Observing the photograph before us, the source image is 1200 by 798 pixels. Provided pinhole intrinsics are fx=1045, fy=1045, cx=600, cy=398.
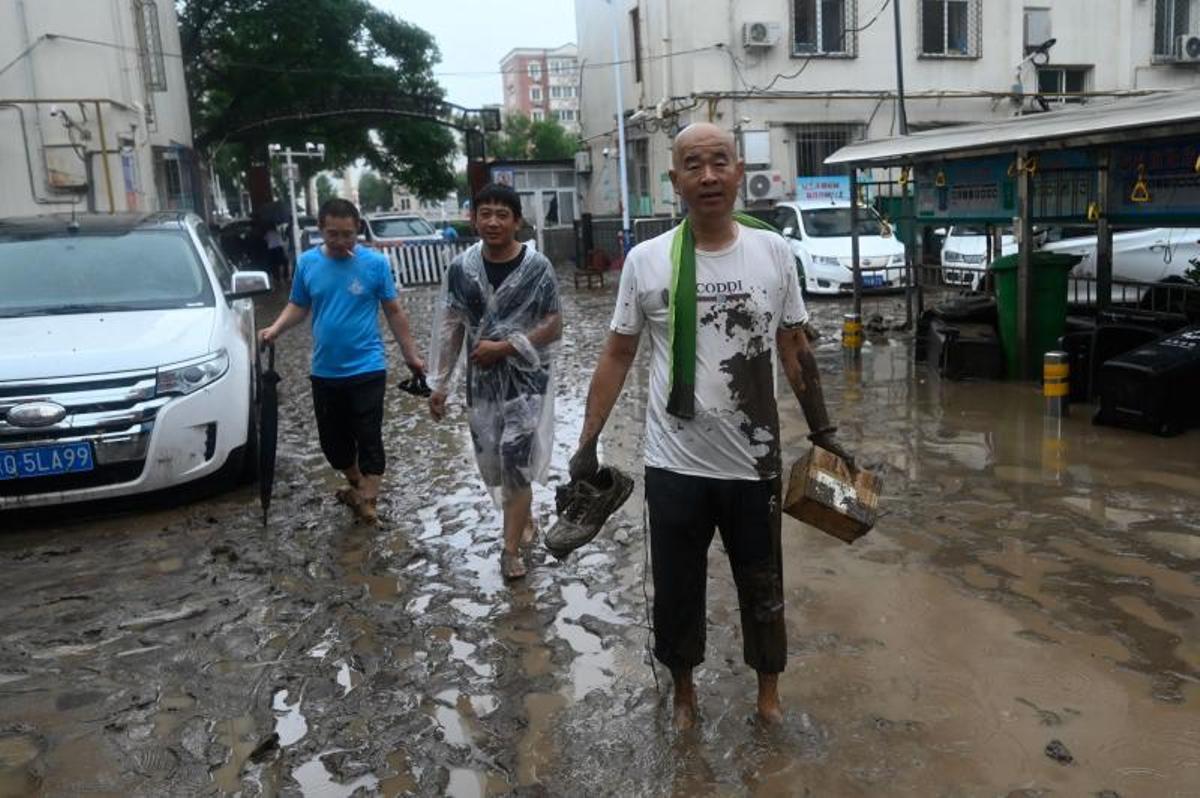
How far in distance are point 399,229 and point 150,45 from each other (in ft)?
22.5

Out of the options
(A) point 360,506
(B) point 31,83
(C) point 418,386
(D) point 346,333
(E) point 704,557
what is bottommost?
(A) point 360,506

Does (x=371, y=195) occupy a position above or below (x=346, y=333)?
above

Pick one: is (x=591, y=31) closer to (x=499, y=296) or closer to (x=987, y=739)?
(x=499, y=296)

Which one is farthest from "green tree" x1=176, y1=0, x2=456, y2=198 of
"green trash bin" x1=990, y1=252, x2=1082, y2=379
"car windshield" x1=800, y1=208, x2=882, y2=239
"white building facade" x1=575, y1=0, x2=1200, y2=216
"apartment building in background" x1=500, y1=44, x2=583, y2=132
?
"apartment building in background" x1=500, y1=44, x2=583, y2=132

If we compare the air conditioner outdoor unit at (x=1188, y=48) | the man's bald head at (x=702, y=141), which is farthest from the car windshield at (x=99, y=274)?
the air conditioner outdoor unit at (x=1188, y=48)

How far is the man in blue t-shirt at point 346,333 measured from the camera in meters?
5.40

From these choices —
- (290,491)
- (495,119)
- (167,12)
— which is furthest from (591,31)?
(290,491)

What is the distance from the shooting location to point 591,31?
27.3m

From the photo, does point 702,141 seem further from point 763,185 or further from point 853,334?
point 763,185

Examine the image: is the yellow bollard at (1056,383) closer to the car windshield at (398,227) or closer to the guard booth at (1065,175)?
the guard booth at (1065,175)

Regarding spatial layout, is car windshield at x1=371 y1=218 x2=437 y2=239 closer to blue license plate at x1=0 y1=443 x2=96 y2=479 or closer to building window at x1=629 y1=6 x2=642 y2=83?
building window at x1=629 y1=6 x2=642 y2=83

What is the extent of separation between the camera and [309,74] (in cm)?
2983

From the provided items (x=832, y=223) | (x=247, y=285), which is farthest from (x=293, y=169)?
(x=247, y=285)

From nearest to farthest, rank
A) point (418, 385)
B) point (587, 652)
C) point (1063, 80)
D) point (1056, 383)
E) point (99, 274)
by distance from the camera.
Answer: point (587, 652) → point (418, 385) → point (99, 274) → point (1056, 383) → point (1063, 80)
